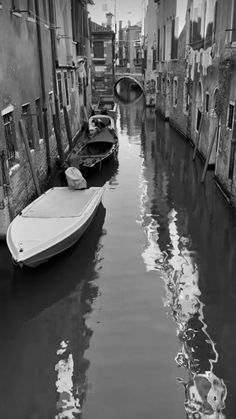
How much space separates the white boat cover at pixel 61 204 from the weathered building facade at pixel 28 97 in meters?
0.41

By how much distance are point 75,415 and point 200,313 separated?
2244 millimetres

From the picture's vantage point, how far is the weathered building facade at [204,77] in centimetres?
909

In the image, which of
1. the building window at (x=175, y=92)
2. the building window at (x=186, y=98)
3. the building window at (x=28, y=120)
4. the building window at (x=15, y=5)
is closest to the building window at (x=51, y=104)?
the building window at (x=28, y=120)

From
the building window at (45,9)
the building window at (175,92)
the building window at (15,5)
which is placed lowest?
the building window at (175,92)

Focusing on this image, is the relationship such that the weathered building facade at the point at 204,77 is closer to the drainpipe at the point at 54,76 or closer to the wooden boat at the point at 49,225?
the wooden boat at the point at 49,225

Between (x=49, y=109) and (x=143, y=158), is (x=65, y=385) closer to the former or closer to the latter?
(x=49, y=109)

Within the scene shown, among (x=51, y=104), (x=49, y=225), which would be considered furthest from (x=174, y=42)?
(x=49, y=225)

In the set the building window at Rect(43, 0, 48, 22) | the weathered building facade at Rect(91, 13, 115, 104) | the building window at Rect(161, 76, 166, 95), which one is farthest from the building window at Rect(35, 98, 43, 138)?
the weathered building facade at Rect(91, 13, 115, 104)

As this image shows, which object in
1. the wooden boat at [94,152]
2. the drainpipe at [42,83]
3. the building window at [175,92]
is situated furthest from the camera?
the building window at [175,92]

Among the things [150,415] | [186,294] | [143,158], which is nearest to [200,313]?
[186,294]

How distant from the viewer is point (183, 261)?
691 cm

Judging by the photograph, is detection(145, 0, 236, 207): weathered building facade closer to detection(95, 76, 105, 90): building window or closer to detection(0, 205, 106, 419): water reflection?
detection(0, 205, 106, 419): water reflection

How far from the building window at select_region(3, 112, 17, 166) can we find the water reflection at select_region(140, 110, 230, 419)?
291 centimetres

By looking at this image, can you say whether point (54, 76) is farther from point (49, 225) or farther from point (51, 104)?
point (49, 225)
